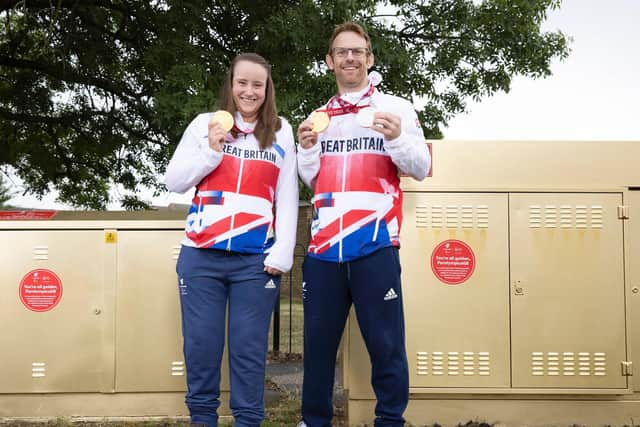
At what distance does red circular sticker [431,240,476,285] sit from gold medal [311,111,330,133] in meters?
1.45

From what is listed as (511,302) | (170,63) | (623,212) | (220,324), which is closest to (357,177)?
(220,324)

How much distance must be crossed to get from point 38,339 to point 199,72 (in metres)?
4.81

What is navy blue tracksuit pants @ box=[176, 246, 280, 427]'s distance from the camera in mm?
3242

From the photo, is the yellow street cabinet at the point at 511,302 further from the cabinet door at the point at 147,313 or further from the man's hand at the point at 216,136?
the man's hand at the point at 216,136

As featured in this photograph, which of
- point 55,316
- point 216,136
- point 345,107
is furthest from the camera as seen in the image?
point 55,316

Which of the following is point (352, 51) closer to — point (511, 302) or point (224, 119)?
point (224, 119)

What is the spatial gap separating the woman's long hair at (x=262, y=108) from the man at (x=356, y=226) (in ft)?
0.60

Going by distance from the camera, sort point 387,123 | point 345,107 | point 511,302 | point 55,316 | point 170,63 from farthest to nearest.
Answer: point 170,63
point 55,316
point 511,302
point 345,107
point 387,123

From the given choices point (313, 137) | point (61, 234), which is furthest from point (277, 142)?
point (61, 234)

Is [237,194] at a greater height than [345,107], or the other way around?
[345,107]

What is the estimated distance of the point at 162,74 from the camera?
31.3 feet

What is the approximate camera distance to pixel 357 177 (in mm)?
3275

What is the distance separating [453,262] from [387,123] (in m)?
1.59

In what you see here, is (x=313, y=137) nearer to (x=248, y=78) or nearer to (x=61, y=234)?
(x=248, y=78)
